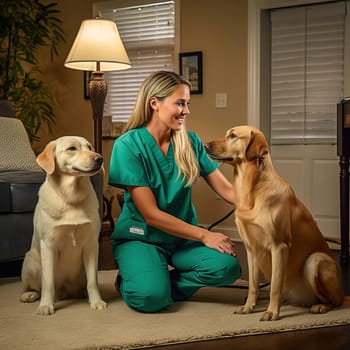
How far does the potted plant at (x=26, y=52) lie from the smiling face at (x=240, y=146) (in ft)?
10.2

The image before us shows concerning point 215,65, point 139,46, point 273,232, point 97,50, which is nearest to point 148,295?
point 273,232

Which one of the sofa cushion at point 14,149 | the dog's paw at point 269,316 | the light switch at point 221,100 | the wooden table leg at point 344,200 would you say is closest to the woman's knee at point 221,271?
the dog's paw at point 269,316

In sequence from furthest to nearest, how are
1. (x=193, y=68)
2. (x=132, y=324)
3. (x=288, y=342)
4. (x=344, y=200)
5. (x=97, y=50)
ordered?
(x=193, y=68)
(x=97, y=50)
(x=344, y=200)
(x=132, y=324)
(x=288, y=342)

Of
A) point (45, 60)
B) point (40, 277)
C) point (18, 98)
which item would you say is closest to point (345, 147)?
point (40, 277)

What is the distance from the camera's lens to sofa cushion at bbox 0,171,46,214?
2912 mm

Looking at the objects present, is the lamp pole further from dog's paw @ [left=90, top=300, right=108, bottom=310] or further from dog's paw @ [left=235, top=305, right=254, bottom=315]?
dog's paw @ [left=235, top=305, right=254, bottom=315]

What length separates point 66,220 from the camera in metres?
2.20

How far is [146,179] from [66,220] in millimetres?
381

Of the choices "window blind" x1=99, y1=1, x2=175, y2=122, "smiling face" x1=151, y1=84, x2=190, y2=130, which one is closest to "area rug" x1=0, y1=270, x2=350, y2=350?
"smiling face" x1=151, y1=84, x2=190, y2=130

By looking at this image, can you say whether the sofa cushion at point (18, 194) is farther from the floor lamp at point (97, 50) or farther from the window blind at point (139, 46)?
the window blind at point (139, 46)

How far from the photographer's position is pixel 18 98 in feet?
16.4

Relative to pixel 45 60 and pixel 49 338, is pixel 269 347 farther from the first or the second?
pixel 45 60

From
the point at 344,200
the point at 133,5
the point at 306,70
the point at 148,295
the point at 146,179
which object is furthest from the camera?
the point at 133,5

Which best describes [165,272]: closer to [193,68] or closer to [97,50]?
[97,50]
